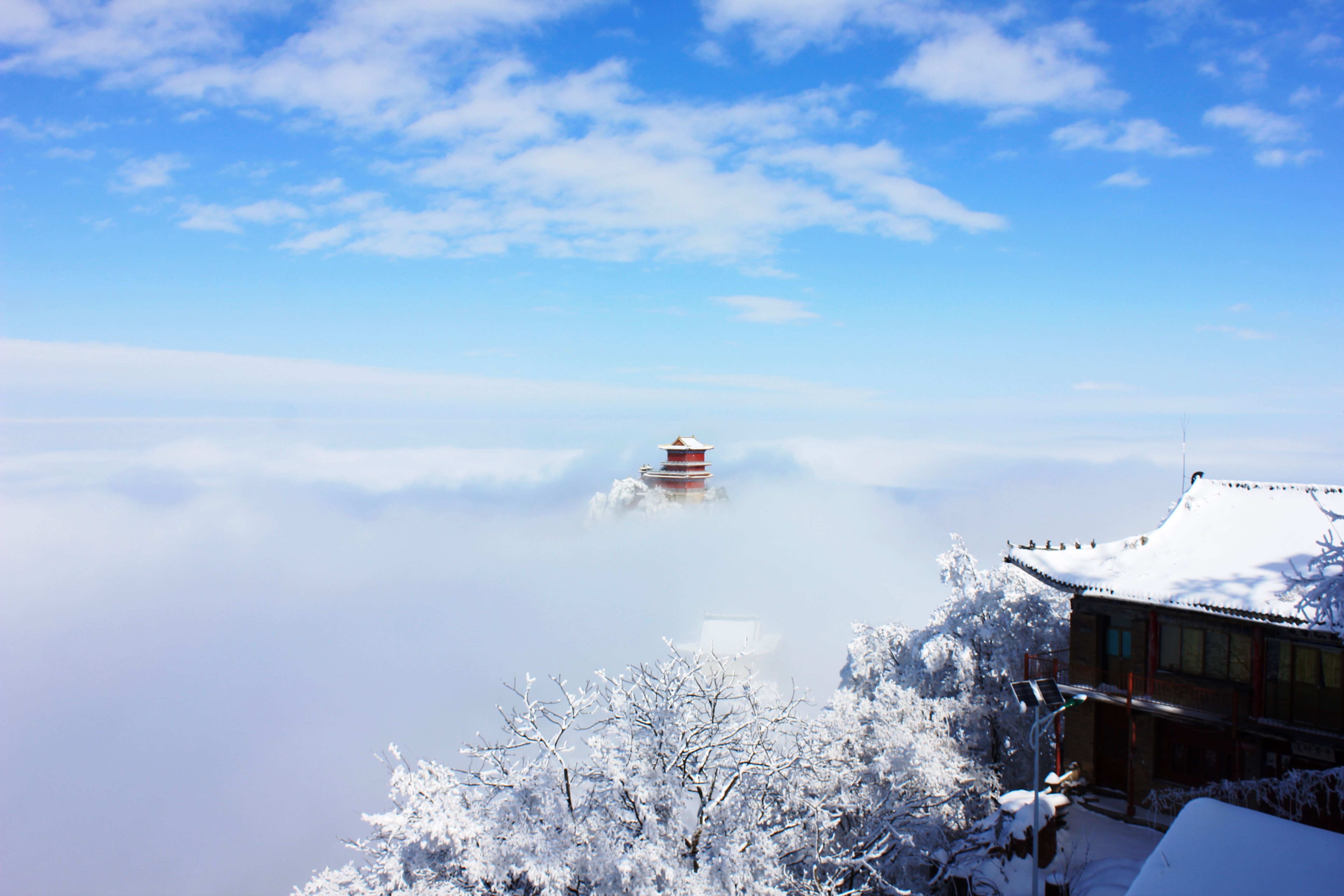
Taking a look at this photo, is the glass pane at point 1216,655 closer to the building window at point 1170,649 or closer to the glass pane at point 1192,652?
the glass pane at point 1192,652

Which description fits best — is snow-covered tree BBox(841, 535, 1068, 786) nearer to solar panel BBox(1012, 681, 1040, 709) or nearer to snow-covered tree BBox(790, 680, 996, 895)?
snow-covered tree BBox(790, 680, 996, 895)

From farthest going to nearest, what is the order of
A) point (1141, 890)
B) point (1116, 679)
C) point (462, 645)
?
point (462, 645) → point (1116, 679) → point (1141, 890)

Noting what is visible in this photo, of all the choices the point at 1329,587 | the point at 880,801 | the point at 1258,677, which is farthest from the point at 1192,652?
the point at 880,801

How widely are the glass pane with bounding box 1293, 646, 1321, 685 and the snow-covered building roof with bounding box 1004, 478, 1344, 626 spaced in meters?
1.82

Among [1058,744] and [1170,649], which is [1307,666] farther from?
[1058,744]

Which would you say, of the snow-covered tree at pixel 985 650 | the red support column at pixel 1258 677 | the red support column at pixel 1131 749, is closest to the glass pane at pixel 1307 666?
the red support column at pixel 1258 677

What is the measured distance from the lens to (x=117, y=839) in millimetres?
112750

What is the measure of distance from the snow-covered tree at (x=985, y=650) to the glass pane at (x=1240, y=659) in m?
7.34

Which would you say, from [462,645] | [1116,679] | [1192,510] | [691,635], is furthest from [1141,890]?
[462,645]

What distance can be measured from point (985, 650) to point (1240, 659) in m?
10.2

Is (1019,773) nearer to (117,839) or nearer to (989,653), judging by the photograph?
(989,653)

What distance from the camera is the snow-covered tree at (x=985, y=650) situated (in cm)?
2728

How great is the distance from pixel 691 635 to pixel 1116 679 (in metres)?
112

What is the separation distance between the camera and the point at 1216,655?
1997 cm
